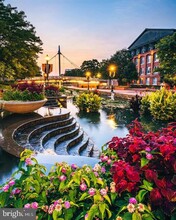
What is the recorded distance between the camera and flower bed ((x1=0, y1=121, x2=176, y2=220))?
1.35m

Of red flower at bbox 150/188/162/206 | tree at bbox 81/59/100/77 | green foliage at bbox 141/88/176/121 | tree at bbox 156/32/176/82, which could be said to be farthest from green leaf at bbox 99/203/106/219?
tree at bbox 81/59/100/77

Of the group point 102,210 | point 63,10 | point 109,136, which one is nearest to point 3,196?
point 102,210

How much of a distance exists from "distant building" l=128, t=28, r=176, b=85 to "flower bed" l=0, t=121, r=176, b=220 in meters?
45.9

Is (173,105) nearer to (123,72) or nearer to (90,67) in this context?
(123,72)

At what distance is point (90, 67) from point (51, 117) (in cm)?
7992

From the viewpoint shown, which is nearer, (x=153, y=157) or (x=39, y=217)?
(x=39, y=217)

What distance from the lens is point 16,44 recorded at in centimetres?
2372

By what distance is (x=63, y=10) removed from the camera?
2753 cm

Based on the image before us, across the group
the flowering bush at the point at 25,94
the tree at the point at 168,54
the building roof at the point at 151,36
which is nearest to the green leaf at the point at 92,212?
the flowering bush at the point at 25,94

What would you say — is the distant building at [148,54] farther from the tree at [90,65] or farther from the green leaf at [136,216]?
the green leaf at [136,216]

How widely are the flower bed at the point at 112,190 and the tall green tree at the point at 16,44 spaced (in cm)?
2387

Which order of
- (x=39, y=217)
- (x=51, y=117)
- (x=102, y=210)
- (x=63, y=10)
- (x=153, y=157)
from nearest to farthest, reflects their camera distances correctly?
(x=102, y=210) → (x=39, y=217) → (x=153, y=157) → (x=51, y=117) → (x=63, y=10)

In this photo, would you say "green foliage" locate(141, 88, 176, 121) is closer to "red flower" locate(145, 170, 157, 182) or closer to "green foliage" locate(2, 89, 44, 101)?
"green foliage" locate(2, 89, 44, 101)

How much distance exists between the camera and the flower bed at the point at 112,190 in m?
1.35
